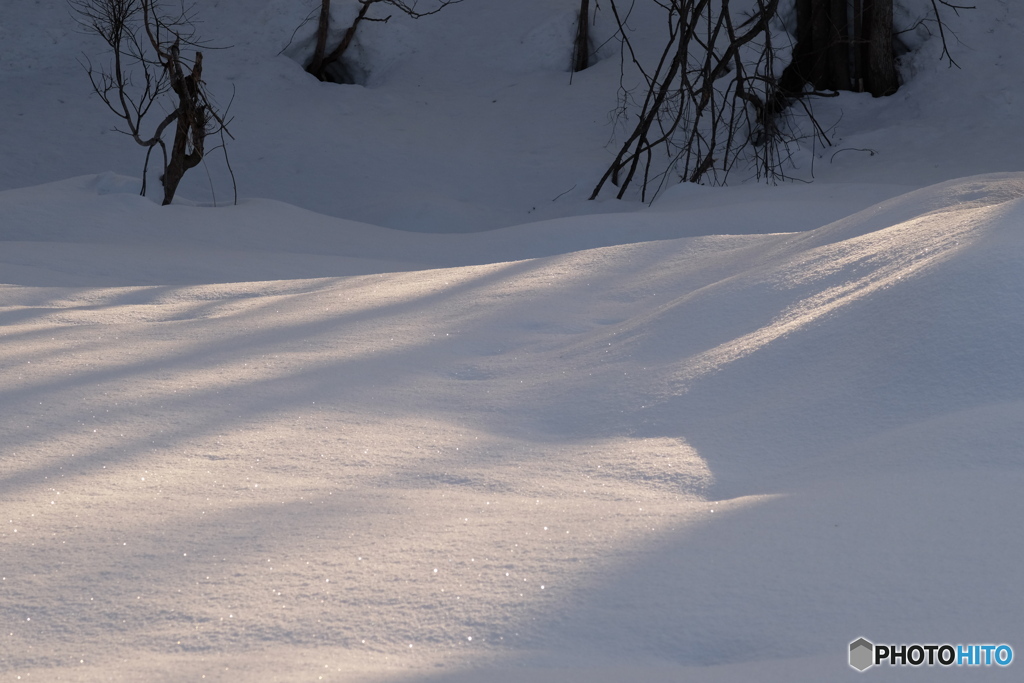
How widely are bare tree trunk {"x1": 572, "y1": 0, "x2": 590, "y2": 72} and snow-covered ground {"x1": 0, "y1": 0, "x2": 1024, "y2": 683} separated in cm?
574

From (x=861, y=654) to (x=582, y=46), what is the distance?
8270 millimetres

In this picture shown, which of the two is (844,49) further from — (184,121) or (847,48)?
(184,121)

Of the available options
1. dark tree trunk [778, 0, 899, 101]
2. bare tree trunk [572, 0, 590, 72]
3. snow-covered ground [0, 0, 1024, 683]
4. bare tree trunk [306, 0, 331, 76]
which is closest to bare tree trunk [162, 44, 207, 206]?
snow-covered ground [0, 0, 1024, 683]

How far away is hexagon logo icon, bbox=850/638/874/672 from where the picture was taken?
0.77 metres

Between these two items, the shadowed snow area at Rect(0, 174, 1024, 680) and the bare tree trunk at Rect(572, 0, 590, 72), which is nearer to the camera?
the shadowed snow area at Rect(0, 174, 1024, 680)

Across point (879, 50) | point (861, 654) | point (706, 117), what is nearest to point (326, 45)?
point (706, 117)

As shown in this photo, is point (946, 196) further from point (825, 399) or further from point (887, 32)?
point (887, 32)

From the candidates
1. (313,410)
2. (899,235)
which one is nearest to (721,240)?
(899,235)

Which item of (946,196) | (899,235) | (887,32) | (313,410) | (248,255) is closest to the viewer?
(313,410)

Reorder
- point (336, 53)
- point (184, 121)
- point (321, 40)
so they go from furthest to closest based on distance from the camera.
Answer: point (336, 53), point (321, 40), point (184, 121)

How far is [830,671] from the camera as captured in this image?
0.76 meters

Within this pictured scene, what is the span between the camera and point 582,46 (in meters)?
8.43

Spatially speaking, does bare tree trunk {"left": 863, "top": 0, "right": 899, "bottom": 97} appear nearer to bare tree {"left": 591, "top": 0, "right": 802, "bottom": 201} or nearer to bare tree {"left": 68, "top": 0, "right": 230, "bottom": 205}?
bare tree {"left": 591, "top": 0, "right": 802, "bottom": 201}

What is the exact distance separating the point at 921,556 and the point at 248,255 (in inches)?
127
